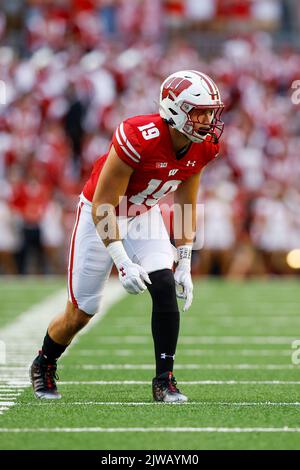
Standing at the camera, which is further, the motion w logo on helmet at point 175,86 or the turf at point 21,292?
the turf at point 21,292

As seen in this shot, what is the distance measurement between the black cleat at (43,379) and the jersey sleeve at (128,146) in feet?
3.65

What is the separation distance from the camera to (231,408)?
15.5 feet

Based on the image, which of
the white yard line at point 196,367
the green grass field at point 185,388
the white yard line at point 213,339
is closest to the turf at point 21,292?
the green grass field at point 185,388

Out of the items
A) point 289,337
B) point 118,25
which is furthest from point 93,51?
point 289,337

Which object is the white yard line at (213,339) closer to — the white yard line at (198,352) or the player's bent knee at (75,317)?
the white yard line at (198,352)

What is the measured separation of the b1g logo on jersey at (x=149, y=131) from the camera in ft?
16.0

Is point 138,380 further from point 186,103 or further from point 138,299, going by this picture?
point 138,299

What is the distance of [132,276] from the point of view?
15.8 ft

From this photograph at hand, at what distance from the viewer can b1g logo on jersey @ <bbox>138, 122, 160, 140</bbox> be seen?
4889 mm

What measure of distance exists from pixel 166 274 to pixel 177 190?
54cm

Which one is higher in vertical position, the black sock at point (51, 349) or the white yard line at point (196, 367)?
the white yard line at point (196, 367)

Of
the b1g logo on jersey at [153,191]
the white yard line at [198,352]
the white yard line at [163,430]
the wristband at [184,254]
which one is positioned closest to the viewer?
the white yard line at [163,430]

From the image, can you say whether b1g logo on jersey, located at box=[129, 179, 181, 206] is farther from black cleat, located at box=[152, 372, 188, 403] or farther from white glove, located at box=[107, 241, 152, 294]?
black cleat, located at box=[152, 372, 188, 403]

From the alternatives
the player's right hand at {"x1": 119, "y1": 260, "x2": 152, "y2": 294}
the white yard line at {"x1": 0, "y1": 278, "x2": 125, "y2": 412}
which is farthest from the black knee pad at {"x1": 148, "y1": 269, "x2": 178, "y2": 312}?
the white yard line at {"x1": 0, "y1": 278, "x2": 125, "y2": 412}
